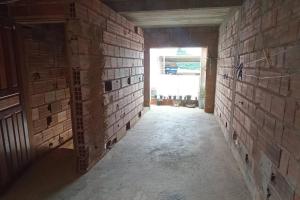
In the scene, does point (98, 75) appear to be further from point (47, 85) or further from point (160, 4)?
point (160, 4)

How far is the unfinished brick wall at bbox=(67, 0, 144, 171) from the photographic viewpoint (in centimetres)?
241

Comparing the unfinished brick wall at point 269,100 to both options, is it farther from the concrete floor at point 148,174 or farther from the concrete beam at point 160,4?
the concrete beam at point 160,4

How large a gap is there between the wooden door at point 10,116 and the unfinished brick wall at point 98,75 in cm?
73

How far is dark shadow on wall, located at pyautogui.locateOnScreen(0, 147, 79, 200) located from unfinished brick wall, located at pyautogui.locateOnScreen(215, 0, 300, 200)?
2.19 m

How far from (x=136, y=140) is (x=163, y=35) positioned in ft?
11.4

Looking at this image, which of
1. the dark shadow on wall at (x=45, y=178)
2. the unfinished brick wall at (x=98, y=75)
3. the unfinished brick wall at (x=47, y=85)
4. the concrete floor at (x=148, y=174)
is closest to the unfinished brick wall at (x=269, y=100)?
the concrete floor at (x=148, y=174)

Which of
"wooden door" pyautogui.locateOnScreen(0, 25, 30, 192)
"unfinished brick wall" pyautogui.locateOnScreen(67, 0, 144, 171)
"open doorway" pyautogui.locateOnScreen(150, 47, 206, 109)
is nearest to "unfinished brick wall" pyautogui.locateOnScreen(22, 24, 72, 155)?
"wooden door" pyautogui.locateOnScreen(0, 25, 30, 192)

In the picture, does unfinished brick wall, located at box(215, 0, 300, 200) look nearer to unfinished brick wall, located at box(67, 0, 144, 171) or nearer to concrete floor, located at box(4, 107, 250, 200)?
concrete floor, located at box(4, 107, 250, 200)

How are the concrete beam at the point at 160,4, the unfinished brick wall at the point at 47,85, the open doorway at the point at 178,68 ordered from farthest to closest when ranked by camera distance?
the open doorway at the point at 178,68, the concrete beam at the point at 160,4, the unfinished brick wall at the point at 47,85

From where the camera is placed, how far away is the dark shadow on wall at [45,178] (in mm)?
2203

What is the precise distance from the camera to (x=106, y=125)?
125 inches

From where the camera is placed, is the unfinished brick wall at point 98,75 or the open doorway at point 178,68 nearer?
the unfinished brick wall at point 98,75

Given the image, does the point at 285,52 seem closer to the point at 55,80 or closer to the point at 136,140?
the point at 136,140

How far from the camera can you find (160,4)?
330 centimetres
